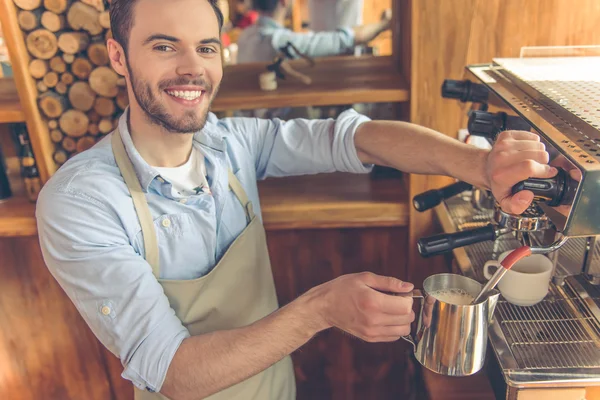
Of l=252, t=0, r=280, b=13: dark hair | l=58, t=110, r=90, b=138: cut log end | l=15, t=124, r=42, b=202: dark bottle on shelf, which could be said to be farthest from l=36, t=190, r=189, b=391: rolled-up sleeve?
l=252, t=0, r=280, b=13: dark hair

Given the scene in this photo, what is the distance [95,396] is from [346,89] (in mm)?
1306

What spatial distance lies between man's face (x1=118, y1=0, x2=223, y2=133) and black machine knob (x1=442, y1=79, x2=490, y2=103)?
21.4 inches

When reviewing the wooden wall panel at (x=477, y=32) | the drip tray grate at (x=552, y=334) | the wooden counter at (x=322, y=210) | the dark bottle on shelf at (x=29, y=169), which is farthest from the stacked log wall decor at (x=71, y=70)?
the drip tray grate at (x=552, y=334)

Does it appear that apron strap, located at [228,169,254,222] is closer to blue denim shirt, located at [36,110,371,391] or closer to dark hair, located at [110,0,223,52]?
blue denim shirt, located at [36,110,371,391]

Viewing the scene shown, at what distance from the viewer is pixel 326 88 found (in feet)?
4.84

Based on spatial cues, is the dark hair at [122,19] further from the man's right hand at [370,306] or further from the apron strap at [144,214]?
the man's right hand at [370,306]

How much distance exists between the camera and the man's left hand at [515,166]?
78 centimetres

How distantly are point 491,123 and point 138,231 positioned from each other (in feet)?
2.45

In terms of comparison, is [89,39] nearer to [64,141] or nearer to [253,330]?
[64,141]

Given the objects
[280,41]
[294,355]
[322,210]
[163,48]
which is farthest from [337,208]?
[280,41]

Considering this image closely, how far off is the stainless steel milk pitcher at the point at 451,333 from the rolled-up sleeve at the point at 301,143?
0.44 metres

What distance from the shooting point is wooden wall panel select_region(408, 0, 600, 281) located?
1.28 meters

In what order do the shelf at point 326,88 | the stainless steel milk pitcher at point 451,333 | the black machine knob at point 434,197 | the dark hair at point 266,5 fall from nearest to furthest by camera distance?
the stainless steel milk pitcher at point 451,333 → the black machine knob at point 434,197 → the shelf at point 326,88 → the dark hair at point 266,5

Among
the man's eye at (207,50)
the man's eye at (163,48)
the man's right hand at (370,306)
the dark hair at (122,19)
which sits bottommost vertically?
the man's right hand at (370,306)
